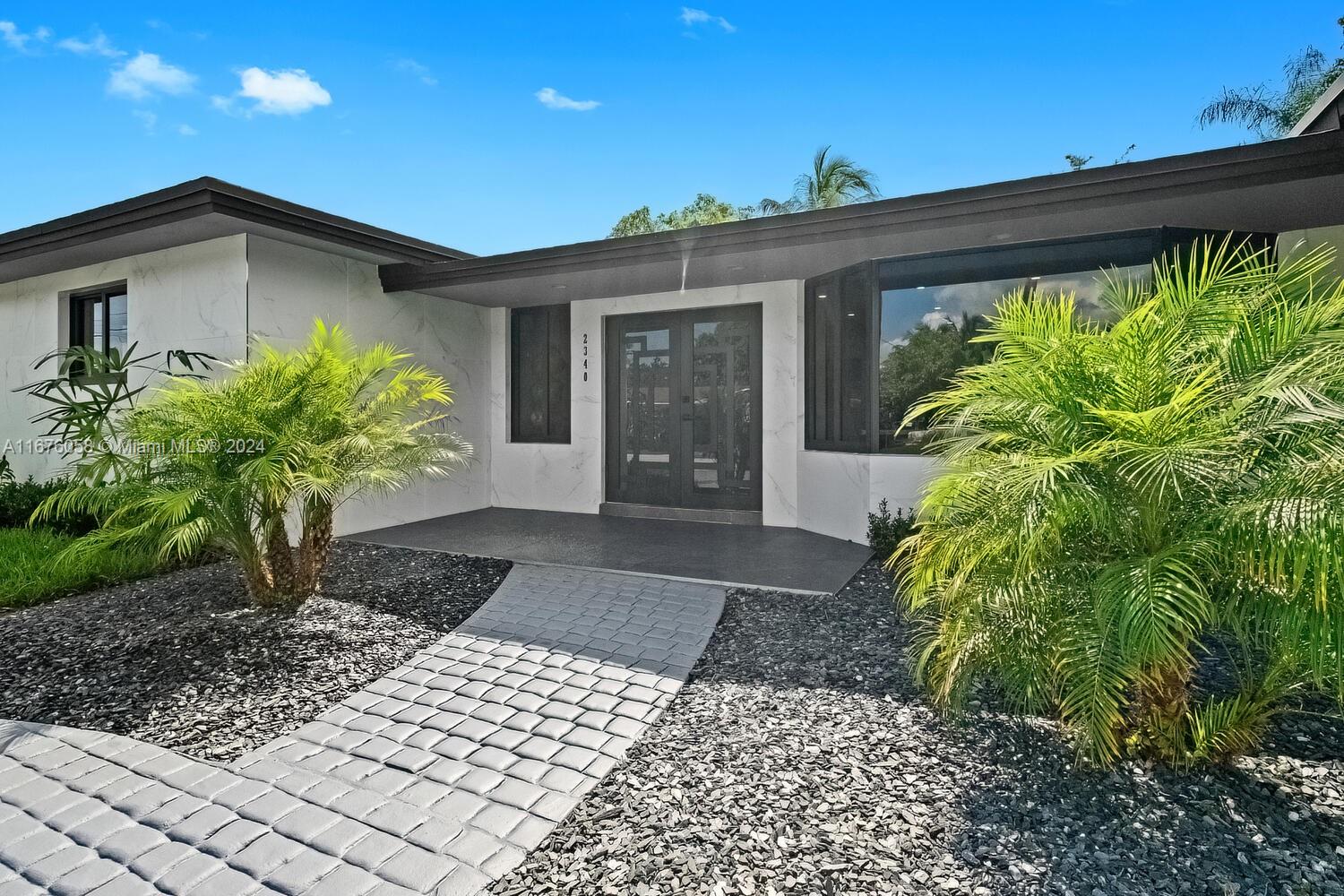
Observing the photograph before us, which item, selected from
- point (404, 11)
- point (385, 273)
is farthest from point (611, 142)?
point (385, 273)

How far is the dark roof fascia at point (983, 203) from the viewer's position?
4.42 meters

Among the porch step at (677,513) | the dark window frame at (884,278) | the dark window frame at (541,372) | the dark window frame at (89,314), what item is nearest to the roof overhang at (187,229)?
the dark window frame at (89,314)

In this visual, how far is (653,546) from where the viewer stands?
7.06 metres

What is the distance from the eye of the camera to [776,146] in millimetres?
25781

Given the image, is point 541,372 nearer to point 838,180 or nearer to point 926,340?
point 926,340

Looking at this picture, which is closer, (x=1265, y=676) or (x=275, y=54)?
(x=1265, y=676)

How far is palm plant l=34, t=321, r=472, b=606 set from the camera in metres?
4.44

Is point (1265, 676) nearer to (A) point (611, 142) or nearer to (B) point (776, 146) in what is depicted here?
(A) point (611, 142)

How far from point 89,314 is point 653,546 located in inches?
304

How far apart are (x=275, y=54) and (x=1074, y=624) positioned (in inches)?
475

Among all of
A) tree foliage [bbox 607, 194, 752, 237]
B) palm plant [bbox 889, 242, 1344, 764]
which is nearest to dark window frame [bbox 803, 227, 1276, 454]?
palm plant [bbox 889, 242, 1344, 764]

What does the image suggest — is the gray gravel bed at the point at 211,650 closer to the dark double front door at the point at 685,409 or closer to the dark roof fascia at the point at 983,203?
the dark roof fascia at the point at 983,203

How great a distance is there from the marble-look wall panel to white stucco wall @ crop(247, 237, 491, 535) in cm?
23

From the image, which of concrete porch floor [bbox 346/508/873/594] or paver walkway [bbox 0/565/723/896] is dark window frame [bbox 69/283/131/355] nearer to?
concrete porch floor [bbox 346/508/873/594]
